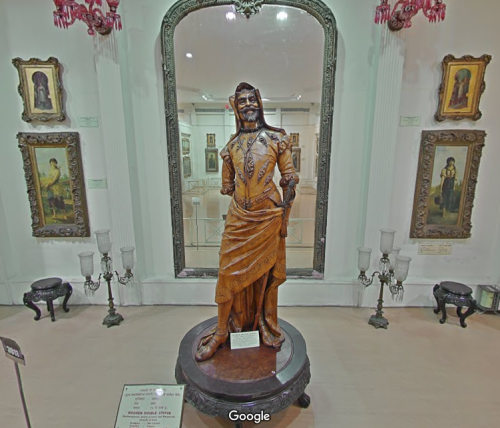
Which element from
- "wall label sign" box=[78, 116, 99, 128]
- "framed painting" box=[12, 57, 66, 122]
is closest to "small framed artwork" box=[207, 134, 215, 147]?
"wall label sign" box=[78, 116, 99, 128]

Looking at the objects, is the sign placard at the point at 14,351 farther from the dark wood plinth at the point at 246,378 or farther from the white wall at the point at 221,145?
the white wall at the point at 221,145

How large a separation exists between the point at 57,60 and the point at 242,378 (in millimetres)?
3496

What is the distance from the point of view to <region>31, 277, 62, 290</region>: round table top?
10.2ft

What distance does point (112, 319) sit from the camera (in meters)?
3.08

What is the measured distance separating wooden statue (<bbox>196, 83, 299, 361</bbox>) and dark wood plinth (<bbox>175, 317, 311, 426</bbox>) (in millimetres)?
118

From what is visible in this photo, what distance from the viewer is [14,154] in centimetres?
322

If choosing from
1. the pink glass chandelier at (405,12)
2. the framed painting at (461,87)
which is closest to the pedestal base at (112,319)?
the pink glass chandelier at (405,12)

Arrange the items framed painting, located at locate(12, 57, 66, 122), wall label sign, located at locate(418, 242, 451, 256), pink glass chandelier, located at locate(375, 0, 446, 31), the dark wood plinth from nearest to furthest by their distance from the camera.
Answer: the dark wood plinth
pink glass chandelier, located at locate(375, 0, 446, 31)
framed painting, located at locate(12, 57, 66, 122)
wall label sign, located at locate(418, 242, 451, 256)

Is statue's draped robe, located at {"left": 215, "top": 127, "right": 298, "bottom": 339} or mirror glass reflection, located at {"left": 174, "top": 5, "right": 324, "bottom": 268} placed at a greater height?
mirror glass reflection, located at {"left": 174, "top": 5, "right": 324, "bottom": 268}

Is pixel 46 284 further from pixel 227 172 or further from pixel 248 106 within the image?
pixel 248 106

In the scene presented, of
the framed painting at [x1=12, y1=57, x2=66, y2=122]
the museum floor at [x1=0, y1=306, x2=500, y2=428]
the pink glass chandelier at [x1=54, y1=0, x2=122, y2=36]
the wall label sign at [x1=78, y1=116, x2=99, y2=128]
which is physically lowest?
the museum floor at [x1=0, y1=306, x2=500, y2=428]

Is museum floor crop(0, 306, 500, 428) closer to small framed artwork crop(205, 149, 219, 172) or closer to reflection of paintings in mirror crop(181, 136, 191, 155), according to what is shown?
small framed artwork crop(205, 149, 219, 172)

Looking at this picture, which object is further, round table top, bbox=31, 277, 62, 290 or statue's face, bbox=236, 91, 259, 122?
round table top, bbox=31, 277, 62, 290

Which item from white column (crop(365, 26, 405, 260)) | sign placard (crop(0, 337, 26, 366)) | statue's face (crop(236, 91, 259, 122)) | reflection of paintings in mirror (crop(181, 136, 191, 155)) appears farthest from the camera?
reflection of paintings in mirror (crop(181, 136, 191, 155))
